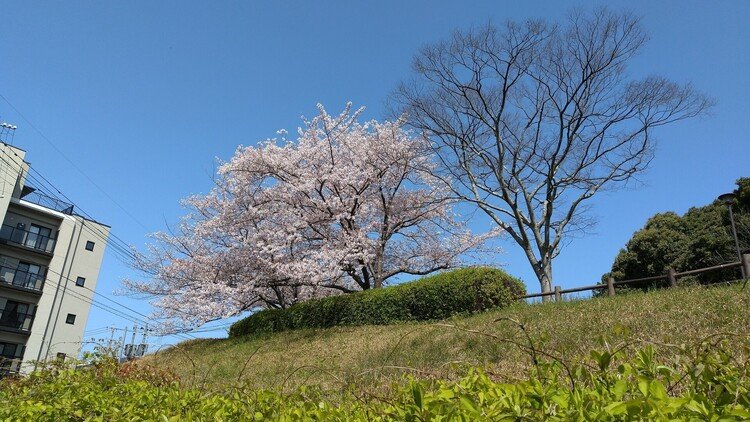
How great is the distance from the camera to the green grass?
7582 millimetres

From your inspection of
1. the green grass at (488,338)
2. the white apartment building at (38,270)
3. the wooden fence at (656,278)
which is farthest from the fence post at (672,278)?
the white apartment building at (38,270)

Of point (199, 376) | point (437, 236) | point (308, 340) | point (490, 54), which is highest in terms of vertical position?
point (490, 54)

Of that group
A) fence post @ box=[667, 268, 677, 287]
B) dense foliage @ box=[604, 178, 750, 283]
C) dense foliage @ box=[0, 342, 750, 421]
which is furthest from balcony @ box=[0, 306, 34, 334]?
dense foliage @ box=[604, 178, 750, 283]

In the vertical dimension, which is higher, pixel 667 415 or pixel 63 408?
pixel 667 415

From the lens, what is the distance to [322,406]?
2.01 m

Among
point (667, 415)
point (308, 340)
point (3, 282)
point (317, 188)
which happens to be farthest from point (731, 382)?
point (3, 282)

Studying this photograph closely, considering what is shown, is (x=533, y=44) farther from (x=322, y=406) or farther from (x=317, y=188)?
(x=322, y=406)

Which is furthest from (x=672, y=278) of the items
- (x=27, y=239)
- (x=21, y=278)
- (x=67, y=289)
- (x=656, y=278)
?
(x=27, y=239)

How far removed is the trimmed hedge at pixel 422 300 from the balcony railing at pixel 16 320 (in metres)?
26.4

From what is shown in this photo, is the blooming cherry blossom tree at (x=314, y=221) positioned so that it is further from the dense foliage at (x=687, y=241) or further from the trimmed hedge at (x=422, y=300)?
the dense foliage at (x=687, y=241)

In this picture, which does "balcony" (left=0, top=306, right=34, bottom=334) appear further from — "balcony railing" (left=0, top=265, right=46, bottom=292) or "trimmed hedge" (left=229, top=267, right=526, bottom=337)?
"trimmed hedge" (left=229, top=267, right=526, bottom=337)

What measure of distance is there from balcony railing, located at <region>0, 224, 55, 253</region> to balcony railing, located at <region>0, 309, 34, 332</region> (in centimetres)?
479

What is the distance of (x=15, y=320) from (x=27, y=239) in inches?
240

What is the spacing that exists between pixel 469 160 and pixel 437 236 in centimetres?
375
